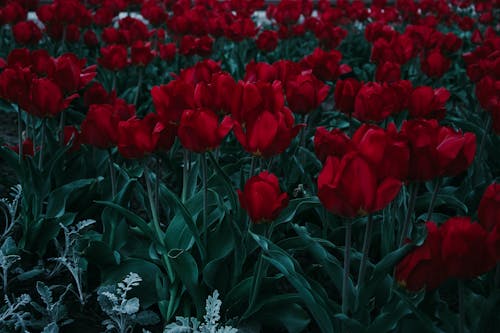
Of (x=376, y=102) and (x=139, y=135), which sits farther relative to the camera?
(x=376, y=102)

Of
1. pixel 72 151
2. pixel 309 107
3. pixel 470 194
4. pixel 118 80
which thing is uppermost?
pixel 309 107

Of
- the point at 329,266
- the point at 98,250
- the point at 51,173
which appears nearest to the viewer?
the point at 329,266

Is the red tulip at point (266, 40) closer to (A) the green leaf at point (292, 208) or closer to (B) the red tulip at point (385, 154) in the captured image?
(A) the green leaf at point (292, 208)

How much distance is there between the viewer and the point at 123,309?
170 centimetres

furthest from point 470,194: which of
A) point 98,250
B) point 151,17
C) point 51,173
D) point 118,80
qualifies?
point 151,17

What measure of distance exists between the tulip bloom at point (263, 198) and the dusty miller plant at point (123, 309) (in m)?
0.40

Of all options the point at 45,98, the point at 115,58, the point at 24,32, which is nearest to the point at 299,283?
the point at 45,98

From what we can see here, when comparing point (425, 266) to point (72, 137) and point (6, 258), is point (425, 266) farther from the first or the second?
point (72, 137)

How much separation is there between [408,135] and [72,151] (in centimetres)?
151

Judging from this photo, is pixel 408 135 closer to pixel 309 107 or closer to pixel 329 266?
pixel 329 266

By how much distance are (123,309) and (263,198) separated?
523 millimetres

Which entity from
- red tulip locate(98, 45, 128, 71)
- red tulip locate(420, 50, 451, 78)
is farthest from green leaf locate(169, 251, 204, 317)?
red tulip locate(420, 50, 451, 78)

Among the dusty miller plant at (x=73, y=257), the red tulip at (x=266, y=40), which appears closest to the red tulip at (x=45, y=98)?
the dusty miller plant at (x=73, y=257)

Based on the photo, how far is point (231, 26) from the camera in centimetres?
427
